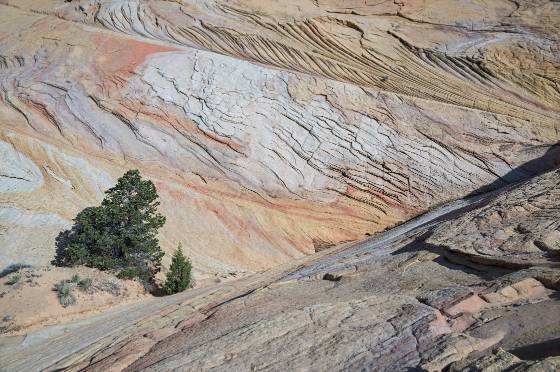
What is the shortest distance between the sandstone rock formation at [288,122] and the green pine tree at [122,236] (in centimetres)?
184

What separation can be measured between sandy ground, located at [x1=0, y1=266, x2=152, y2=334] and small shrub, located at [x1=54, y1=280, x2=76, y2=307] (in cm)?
8

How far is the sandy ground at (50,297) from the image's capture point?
1205 centimetres

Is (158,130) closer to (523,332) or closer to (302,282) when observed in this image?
(302,282)

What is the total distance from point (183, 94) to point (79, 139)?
4171 millimetres

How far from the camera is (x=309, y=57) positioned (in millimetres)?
19891

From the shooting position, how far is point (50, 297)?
41.9ft

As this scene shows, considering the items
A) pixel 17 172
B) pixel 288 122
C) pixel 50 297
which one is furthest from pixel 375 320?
pixel 17 172

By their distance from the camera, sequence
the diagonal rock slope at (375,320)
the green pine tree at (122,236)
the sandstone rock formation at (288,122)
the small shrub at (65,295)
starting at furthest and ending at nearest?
the sandstone rock formation at (288,122) < the green pine tree at (122,236) < the small shrub at (65,295) < the diagonal rock slope at (375,320)

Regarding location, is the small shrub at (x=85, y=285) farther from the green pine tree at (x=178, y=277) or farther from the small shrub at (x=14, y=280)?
the green pine tree at (x=178, y=277)

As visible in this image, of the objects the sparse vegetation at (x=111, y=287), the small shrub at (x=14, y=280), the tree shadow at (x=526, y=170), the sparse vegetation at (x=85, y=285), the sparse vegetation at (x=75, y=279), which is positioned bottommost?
the tree shadow at (x=526, y=170)

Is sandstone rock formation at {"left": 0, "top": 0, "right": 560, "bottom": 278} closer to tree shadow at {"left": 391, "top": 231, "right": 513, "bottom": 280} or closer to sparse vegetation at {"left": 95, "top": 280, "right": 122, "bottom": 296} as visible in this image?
sparse vegetation at {"left": 95, "top": 280, "right": 122, "bottom": 296}

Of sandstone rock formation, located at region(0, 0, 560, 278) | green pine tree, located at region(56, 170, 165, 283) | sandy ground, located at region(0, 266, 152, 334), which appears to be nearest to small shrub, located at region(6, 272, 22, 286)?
sandy ground, located at region(0, 266, 152, 334)

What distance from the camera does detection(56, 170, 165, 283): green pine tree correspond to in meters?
14.4

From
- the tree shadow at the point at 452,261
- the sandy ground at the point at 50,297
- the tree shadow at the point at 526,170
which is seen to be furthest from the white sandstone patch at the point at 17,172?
the tree shadow at the point at 526,170
